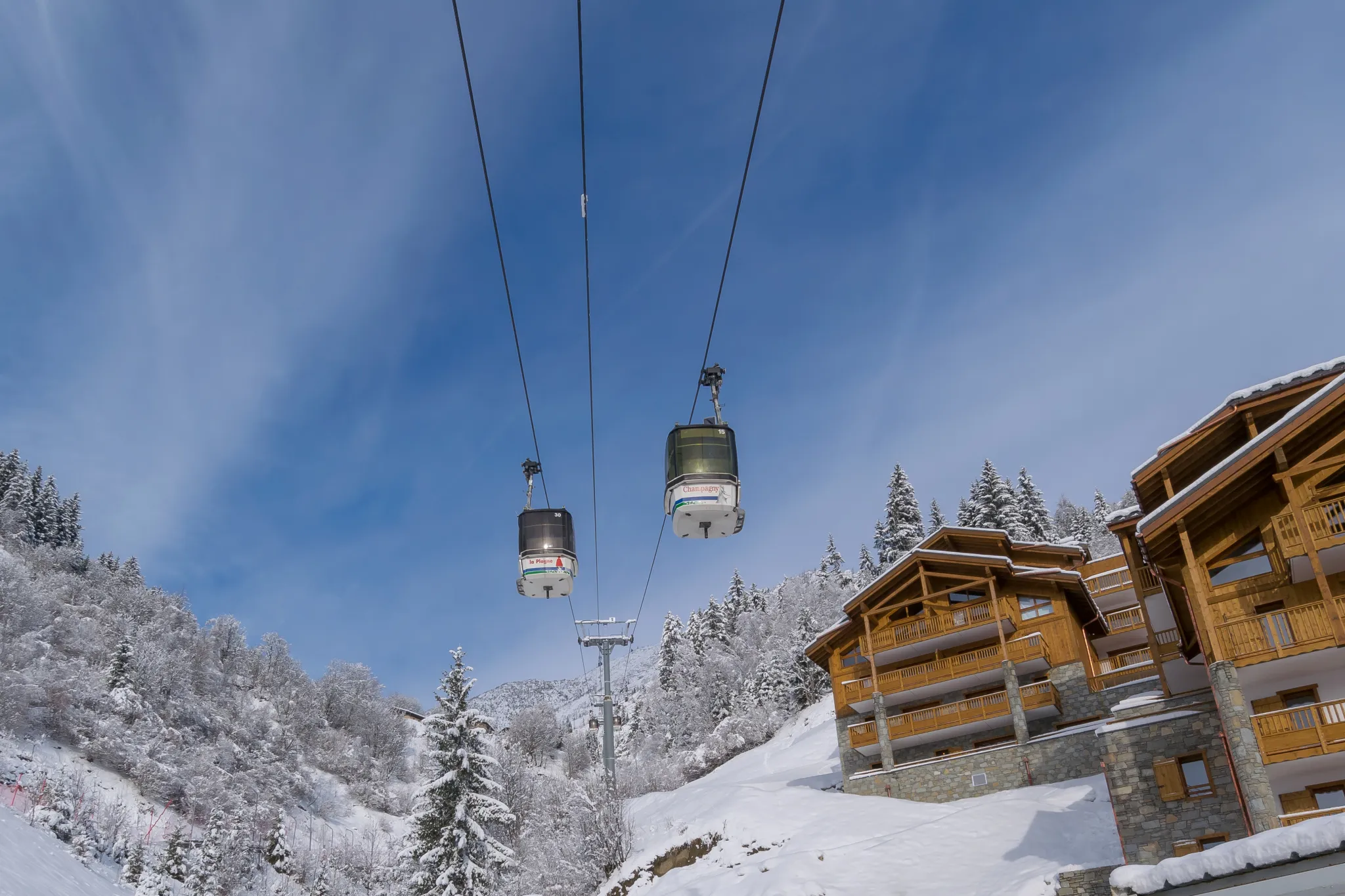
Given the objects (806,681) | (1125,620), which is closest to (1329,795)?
(1125,620)

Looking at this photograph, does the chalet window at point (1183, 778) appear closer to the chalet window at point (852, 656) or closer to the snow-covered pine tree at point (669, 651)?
the chalet window at point (852, 656)

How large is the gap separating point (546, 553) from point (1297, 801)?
1654 centimetres

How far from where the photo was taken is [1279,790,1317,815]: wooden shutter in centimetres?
1719

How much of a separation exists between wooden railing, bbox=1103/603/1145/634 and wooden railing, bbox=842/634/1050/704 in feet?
15.2

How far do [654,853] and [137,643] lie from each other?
59380 mm

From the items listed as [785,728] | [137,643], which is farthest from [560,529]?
[137,643]

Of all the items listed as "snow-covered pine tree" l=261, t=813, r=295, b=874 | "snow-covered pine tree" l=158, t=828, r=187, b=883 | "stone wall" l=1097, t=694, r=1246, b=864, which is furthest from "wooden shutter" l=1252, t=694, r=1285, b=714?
"snow-covered pine tree" l=261, t=813, r=295, b=874

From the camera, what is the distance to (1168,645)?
2698cm

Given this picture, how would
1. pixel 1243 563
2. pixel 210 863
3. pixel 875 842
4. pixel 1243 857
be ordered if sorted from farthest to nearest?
pixel 210 863 → pixel 875 842 → pixel 1243 563 → pixel 1243 857

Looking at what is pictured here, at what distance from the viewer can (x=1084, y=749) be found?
27672mm

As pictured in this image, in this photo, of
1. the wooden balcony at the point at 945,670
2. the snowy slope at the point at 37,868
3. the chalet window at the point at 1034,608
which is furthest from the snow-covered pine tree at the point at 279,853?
the chalet window at the point at 1034,608

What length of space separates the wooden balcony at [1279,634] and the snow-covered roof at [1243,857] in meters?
11.0

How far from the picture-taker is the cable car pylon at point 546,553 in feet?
69.3

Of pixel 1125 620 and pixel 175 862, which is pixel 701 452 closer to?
pixel 1125 620
